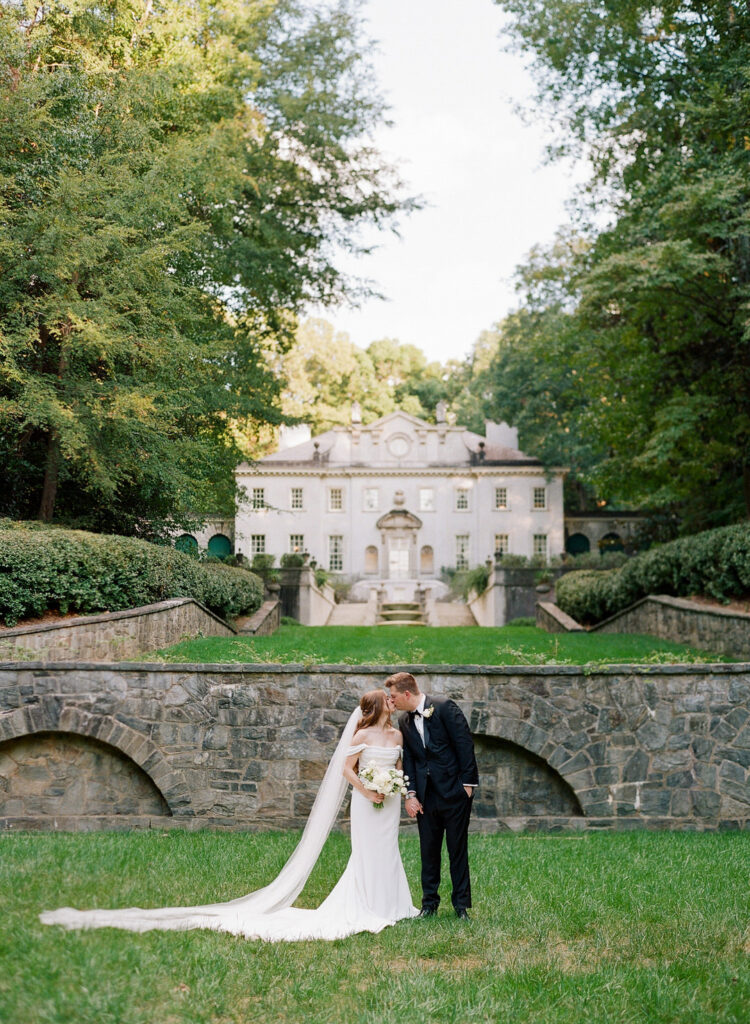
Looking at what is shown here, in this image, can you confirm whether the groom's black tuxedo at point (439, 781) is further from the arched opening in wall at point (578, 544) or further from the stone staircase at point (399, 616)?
the arched opening in wall at point (578, 544)

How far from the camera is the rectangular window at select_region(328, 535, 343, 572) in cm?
4819

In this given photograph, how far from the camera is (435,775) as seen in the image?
627cm

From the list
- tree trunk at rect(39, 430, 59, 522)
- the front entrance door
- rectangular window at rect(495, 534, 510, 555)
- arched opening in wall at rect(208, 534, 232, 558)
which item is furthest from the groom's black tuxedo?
arched opening in wall at rect(208, 534, 232, 558)

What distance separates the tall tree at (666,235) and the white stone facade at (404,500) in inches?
953

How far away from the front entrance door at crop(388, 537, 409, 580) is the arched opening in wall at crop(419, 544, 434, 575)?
3.43 feet

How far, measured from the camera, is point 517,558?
1323 inches

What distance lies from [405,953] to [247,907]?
1192mm

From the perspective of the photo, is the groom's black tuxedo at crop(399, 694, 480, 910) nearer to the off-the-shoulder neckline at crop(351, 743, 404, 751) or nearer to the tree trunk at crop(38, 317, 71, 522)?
the off-the-shoulder neckline at crop(351, 743, 404, 751)

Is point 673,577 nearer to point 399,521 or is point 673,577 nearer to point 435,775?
point 435,775

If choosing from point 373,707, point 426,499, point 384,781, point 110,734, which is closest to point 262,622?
point 110,734

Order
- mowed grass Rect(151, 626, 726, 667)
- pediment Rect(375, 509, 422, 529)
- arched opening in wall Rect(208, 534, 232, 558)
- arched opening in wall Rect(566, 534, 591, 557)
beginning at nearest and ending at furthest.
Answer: mowed grass Rect(151, 626, 726, 667) < pediment Rect(375, 509, 422, 529) < arched opening in wall Rect(208, 534, 232, 558) < arched opening in wall Rect(566, 534, 591, 557)

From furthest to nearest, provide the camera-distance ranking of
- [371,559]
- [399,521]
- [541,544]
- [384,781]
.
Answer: [371,559], [541,544], [399,521], [384,781]

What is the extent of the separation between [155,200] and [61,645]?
7.80 meters

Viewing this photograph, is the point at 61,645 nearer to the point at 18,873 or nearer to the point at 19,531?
the point at 19,531
